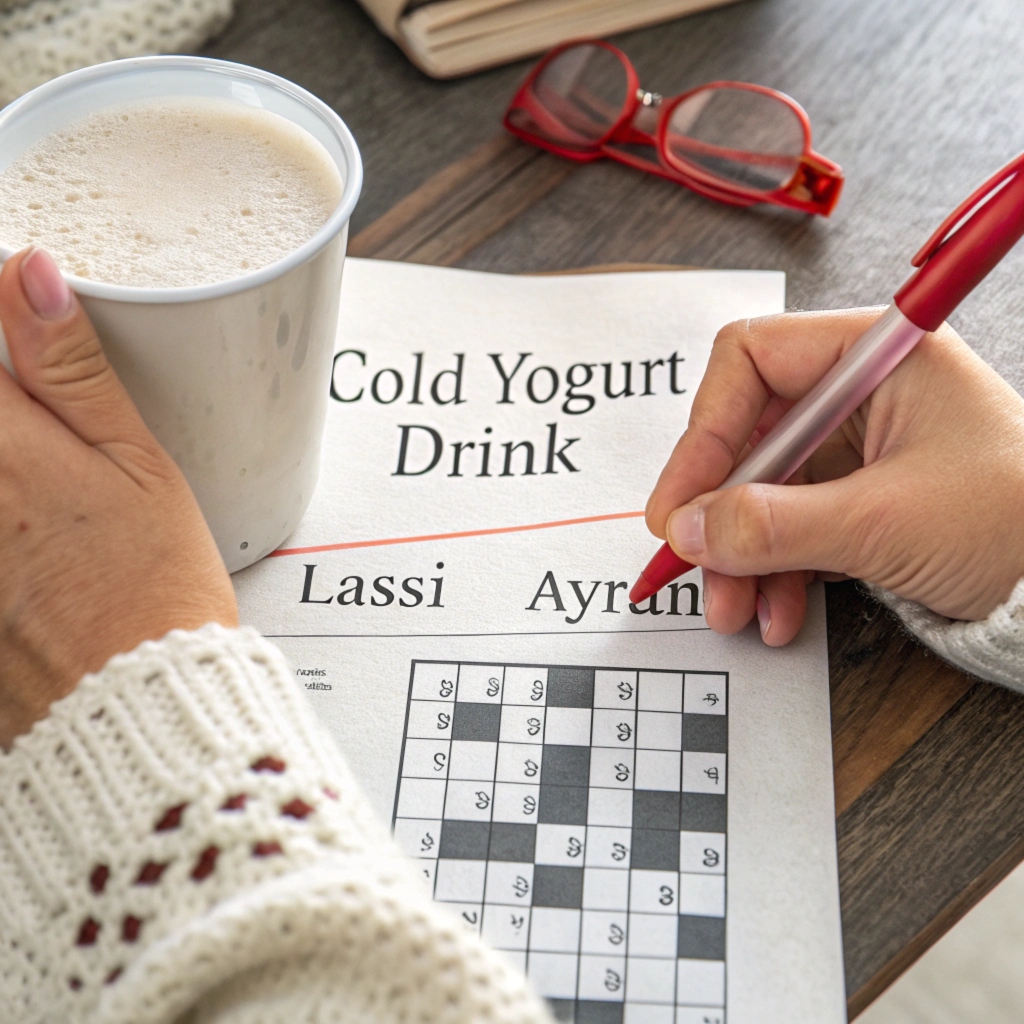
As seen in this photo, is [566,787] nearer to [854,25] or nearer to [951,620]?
[951,620]

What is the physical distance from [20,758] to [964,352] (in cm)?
51

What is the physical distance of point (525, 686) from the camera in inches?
21.7

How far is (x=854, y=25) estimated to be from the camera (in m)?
0.90

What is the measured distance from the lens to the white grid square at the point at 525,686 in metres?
0.54

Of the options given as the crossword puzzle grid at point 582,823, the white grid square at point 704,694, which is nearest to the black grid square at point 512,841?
the crossword puzzle grid at point 582,823

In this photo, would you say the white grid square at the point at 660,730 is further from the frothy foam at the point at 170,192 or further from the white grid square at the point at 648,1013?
the frothy foam at the point at 170,192

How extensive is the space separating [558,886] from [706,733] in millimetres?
112

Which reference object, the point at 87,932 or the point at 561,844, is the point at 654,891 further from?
the point at 87,932

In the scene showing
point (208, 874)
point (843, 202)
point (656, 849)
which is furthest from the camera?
point (843, 202)

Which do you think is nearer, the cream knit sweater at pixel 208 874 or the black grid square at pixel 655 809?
the cream knit sweater at pixel 208 874

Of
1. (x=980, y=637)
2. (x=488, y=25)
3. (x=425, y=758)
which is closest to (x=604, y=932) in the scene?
(x=425, y=758)

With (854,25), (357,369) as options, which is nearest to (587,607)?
(357,369)

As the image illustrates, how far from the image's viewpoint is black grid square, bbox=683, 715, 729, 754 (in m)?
0.53

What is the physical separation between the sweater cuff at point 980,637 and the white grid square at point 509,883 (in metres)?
0.25
